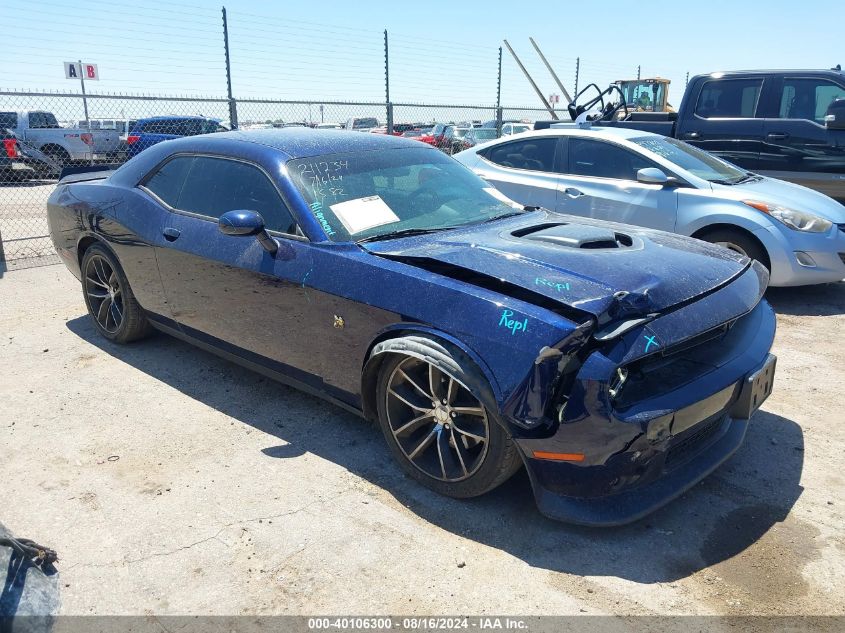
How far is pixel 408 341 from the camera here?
9.29 ft

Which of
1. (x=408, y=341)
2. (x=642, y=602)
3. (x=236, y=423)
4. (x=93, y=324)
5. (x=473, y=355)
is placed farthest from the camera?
(x=93, y=324)

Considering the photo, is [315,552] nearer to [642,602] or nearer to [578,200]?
[642,602]

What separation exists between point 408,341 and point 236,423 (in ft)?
4.74

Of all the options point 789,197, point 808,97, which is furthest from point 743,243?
point 808,97

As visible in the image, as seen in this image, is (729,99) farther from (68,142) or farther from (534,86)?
(68,142)

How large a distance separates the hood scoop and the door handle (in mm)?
2073

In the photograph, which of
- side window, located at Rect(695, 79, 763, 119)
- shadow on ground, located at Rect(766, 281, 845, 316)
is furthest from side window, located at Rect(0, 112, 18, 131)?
shadow on ground, located at Rect(766, 281, 845, 316)

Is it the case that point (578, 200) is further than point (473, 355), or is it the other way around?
point (578, 200)

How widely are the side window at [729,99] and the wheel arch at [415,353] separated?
6646mm

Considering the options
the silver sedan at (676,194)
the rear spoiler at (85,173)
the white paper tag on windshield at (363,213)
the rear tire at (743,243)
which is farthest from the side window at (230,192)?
the rear tire at (743,243)

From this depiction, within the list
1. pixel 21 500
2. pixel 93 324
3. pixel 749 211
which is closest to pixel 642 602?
pixel 21 500

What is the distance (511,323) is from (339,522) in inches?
45.6

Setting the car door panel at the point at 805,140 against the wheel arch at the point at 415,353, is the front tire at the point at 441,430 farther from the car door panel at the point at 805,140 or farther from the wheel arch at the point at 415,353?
the car door panel at the point at 805,140

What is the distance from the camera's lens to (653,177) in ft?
19.2
